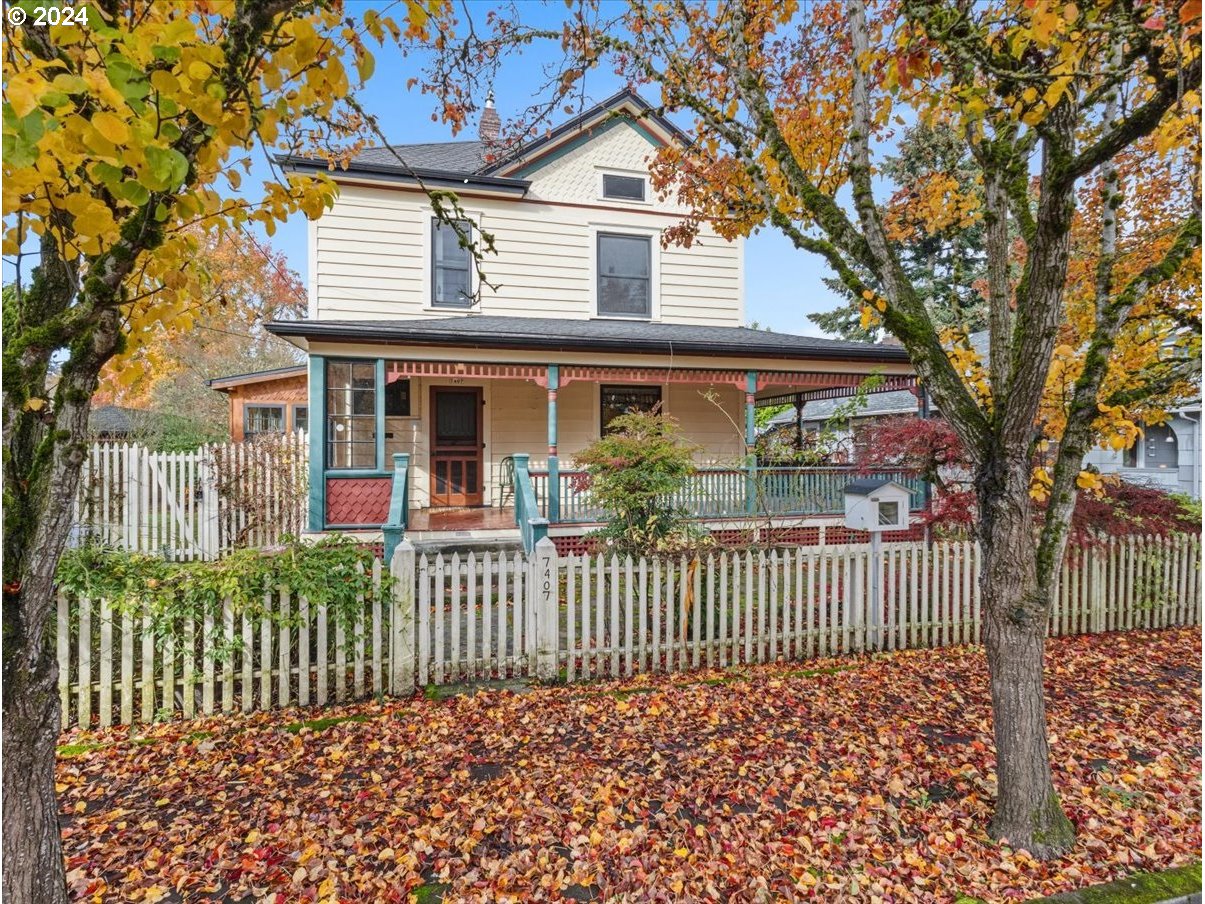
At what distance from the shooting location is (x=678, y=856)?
8.96ft

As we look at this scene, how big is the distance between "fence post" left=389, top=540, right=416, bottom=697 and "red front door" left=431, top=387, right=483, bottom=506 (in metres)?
6.78

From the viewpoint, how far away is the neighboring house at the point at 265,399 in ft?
46.3

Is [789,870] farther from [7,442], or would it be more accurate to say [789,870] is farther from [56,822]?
[7,442]

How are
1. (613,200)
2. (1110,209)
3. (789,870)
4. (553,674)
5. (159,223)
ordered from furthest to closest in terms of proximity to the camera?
1. (613,200)
2. (553,674)
3. (1110,209)
4. (789,870)
5. (159,223)

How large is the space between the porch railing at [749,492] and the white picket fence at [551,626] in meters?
2.90

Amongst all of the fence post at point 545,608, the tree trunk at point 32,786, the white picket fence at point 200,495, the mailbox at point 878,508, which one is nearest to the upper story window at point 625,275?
the white picket fence at point 200,495

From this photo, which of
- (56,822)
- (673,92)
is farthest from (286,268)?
(56,822)

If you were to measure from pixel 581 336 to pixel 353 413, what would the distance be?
4701 millimetres

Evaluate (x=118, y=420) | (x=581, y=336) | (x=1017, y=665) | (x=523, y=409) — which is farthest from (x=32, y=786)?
(x=118, y=420)

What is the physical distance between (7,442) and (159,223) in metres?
0.89

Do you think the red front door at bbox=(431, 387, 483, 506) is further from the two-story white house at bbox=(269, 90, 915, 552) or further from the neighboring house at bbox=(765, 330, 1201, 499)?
the neighboring house at bbox=(765, 330, 1201, 499)

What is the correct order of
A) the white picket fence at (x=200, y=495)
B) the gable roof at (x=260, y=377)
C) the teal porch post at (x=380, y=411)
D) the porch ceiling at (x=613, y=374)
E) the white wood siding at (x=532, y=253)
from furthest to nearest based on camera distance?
the gable roof at (x=260, y=377), the white wood siding at (x=532, y=253), the porch ceiling at (x=613, y=374), the teal porch post at (x=380, y=411), the white picket fence at (x=200, y=495)

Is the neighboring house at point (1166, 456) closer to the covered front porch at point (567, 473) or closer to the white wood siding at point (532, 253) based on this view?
the covered front porch at point (567, 473)

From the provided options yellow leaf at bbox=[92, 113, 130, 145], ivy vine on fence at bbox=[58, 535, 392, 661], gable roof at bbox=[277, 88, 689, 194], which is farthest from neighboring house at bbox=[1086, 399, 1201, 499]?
yellow leaf at bbox=[92, 113, 130, 145]
